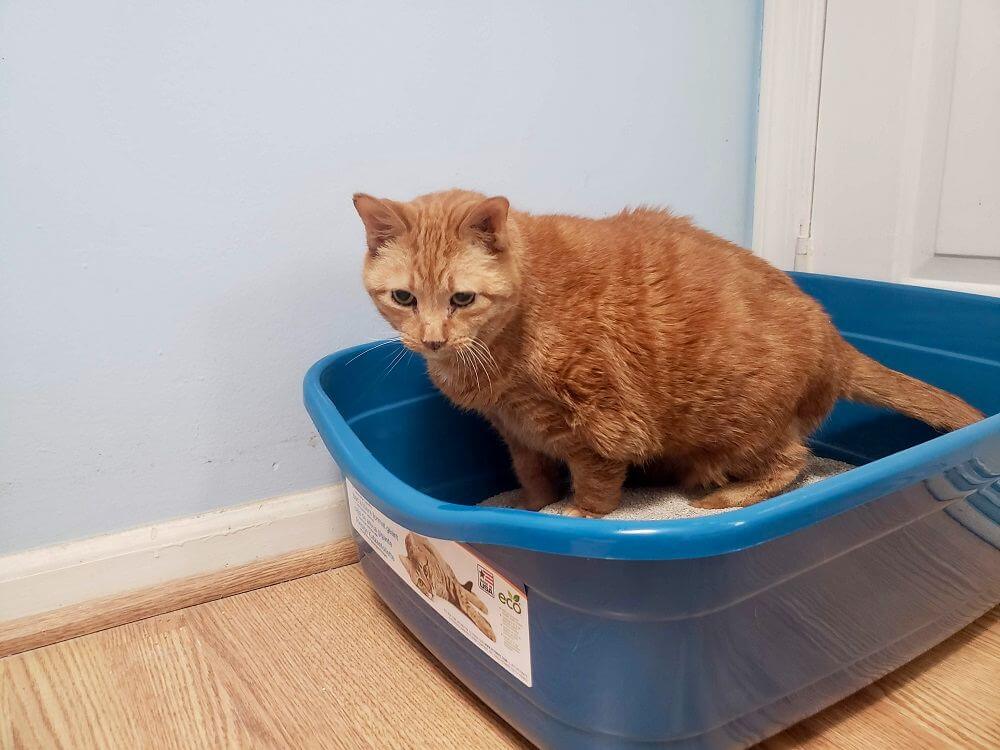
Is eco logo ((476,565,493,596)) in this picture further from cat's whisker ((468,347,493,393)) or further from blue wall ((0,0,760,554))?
blue wall ((0,0,760,554))

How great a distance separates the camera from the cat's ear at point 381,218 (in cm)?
84

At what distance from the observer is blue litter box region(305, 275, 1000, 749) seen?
60cm

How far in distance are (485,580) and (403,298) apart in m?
0.37

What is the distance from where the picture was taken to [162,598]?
3.56 feet

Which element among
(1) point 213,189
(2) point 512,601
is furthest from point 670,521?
(1) point 213,189

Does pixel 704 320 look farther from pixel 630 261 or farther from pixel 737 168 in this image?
pixel 737 168

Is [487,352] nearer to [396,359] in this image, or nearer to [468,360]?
[468,360]

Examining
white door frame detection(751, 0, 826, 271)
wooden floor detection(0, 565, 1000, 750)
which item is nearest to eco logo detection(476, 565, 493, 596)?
wooden floor detection(0, 565, 1000, 750)

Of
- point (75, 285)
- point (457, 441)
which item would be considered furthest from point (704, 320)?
point (75, 285)

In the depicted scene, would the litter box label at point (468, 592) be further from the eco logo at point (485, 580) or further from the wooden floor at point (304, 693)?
the wooden floor at point (304, 693)

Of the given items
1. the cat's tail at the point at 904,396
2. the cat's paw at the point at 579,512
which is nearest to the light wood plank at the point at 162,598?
the cat's paw at the point at 579,512

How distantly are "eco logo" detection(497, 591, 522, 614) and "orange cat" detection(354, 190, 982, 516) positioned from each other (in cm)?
29

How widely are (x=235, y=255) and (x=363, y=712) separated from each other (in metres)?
0.68

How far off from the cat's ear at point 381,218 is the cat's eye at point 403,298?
68mm
